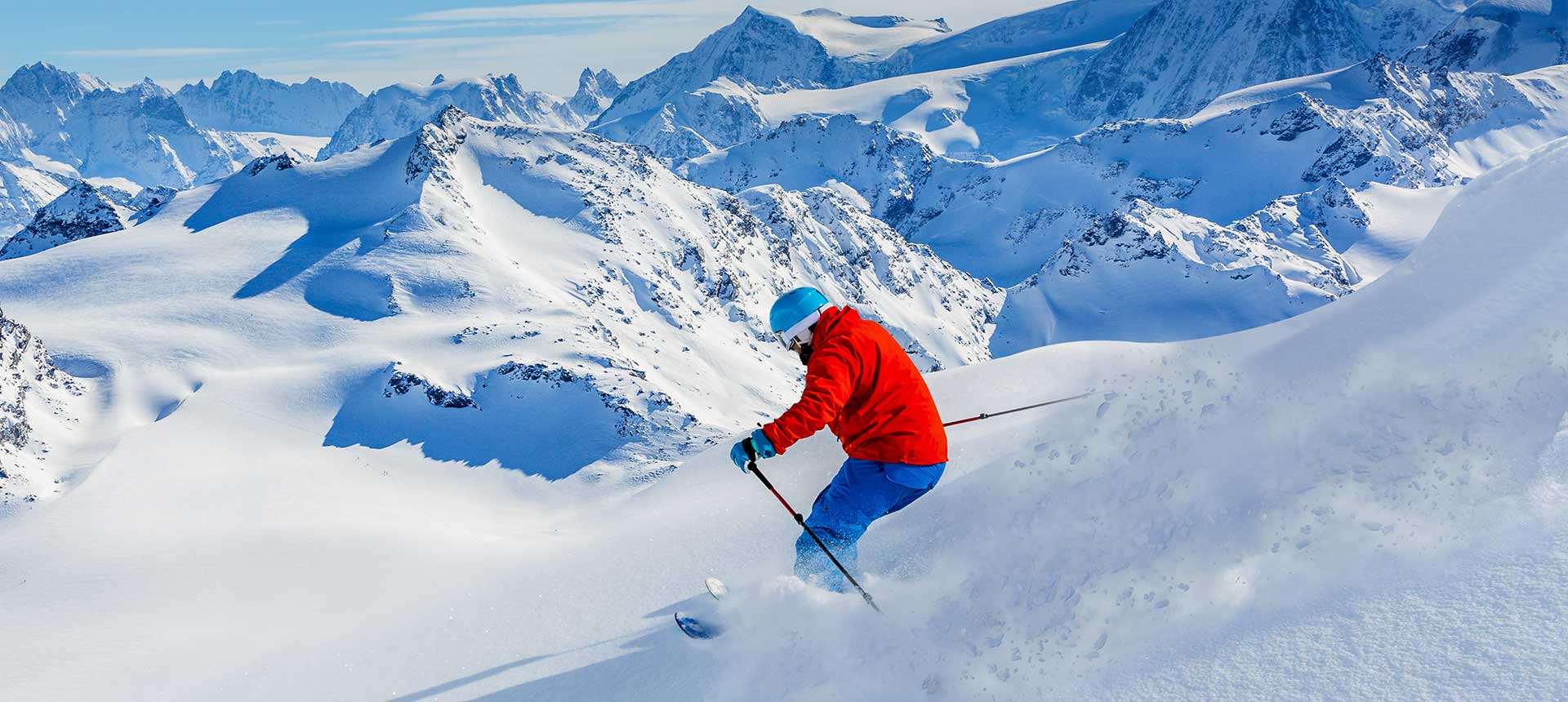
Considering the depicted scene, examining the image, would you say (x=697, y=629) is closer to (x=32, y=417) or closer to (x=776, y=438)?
(x=776, y=438)

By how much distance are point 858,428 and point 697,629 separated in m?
1.93

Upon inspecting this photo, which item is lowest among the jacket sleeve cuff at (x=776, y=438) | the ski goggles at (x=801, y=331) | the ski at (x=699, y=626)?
the ski at (x=699, y=626)

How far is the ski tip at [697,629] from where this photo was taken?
6.08 meters

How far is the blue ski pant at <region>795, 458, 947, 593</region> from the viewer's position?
5902 mm

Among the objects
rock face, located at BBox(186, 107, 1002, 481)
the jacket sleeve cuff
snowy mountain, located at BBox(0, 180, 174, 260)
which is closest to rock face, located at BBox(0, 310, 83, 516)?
rock face, located at BBox(186, 107, 1002, 481)

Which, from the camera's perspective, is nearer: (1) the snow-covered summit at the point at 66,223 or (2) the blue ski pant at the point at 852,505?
(2) the blue ski pant at the point at 852,505

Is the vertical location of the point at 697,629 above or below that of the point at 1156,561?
below

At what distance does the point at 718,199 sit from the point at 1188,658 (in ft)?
495

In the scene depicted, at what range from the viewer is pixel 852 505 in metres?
5.96

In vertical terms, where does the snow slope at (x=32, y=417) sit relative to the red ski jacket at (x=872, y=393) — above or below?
below

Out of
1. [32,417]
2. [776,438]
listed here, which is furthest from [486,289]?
[776,438]

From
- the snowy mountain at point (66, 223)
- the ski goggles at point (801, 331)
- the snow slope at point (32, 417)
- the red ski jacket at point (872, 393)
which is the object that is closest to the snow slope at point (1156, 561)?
the red ski jacket at point (872, 393)

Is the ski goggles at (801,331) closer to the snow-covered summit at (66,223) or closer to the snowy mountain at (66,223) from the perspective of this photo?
the snowy mountain at (66,223)

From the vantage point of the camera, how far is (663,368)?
275ft
